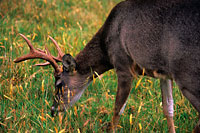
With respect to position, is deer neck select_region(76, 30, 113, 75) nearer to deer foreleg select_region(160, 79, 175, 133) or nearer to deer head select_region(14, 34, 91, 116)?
deer head select_region(14, 34, 91, 116)

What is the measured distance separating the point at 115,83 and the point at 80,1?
4.84 meters

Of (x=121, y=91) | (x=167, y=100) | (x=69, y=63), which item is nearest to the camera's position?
(x=121, y=91)

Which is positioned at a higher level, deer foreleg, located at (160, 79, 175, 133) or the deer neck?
the deer neck

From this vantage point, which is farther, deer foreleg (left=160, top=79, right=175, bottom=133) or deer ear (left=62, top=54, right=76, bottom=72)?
deer ear (left=62, top=54, right=76, bottom=72)

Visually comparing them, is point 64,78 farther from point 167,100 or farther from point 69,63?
point 167,100

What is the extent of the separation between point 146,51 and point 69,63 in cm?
140

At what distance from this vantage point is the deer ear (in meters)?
4.79

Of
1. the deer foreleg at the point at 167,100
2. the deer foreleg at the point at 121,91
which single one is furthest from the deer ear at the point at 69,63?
the deer foreleg at the point at 167,100

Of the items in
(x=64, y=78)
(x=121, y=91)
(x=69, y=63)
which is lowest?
(x=121, y=91)

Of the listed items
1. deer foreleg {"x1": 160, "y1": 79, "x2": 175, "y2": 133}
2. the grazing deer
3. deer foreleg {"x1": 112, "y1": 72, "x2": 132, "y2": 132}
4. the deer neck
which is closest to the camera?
the grazing deer

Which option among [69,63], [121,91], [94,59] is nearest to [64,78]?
[69,63]

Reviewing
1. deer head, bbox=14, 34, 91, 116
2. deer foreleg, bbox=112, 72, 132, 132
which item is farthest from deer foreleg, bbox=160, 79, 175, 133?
deer head, bbox=14, 34, 91, 116

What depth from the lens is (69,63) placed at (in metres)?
4.90

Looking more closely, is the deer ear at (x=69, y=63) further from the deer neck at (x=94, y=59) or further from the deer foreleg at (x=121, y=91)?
the deer foreleg at (x=121, y=91)
